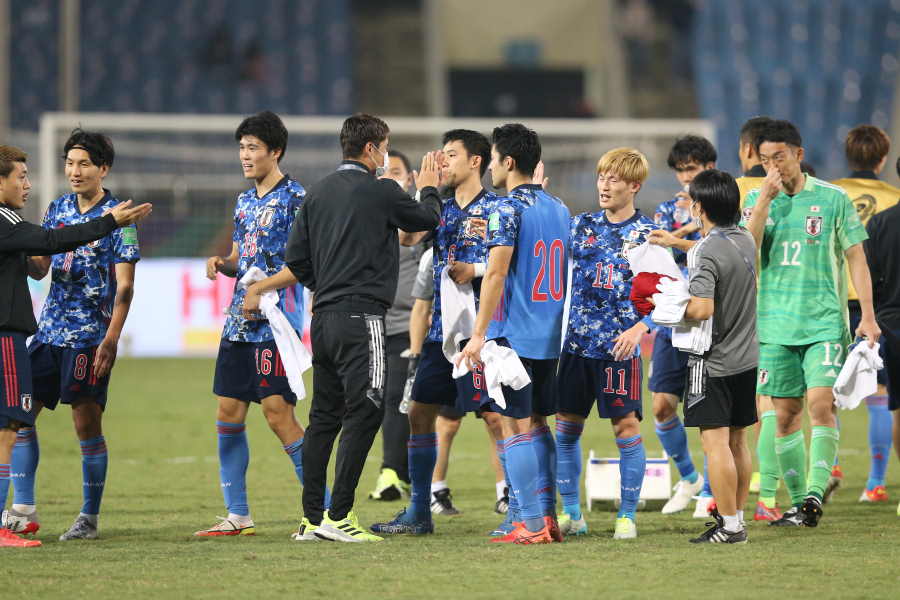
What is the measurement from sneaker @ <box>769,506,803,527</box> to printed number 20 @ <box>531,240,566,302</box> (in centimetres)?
175

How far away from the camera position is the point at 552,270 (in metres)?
6.27

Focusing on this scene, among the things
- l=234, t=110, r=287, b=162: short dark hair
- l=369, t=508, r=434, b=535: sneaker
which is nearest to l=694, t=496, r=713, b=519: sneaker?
l=369, t=508, r=434, b=535: sneaker

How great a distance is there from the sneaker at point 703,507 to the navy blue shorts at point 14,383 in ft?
12.1

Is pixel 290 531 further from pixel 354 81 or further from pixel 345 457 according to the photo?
pixel 354 81

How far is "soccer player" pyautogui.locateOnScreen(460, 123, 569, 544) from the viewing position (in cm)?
604

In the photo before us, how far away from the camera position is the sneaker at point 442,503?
25.0 feet

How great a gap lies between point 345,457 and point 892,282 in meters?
3.47

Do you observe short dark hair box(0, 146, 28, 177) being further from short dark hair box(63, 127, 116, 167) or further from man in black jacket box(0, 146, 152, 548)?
short dark hair box(63, 127, 116, 167)

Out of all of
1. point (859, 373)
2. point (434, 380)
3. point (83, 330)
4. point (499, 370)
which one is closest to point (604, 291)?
point (499, 370)

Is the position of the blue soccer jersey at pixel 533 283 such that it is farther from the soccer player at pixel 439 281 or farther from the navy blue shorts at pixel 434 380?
the navy blue shorts at pixel 434 380

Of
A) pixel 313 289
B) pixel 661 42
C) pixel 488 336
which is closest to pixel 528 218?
pixel 488 336

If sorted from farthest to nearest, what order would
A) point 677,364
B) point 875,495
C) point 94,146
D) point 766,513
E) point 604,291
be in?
point 875,495
point 677,364
point 766,513
point 94,146
point 604,291

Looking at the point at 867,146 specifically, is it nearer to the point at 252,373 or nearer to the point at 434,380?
the point at 434,380

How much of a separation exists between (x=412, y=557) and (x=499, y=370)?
0.95m
